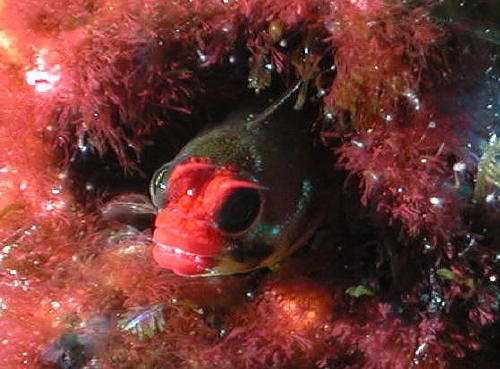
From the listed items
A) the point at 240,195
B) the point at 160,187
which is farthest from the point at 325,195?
the point at 160,187

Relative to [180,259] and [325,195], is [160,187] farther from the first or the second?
[325,195]

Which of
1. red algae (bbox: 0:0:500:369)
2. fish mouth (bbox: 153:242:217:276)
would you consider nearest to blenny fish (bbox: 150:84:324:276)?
fish mouth (bbox: 153:242:217:276)

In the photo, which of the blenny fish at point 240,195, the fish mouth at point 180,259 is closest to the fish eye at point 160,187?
the blenny fish at point 240,195

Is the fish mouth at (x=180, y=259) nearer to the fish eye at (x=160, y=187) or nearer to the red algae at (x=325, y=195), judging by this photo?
Answer: the fish eye at (x=160, y=187)

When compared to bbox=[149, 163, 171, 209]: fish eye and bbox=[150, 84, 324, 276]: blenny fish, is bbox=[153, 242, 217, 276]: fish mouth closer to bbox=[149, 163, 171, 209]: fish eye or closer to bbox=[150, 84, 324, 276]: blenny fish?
bbox=[150, 84, 324, 276]: blenny fish

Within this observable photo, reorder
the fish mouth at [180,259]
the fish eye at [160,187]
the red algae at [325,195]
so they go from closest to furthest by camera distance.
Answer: the red algae at [325,195]
the fish mouth at [180,259]
the fish eye at [160,187]

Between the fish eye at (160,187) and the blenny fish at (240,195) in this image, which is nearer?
the blenny fish at (240,195)
